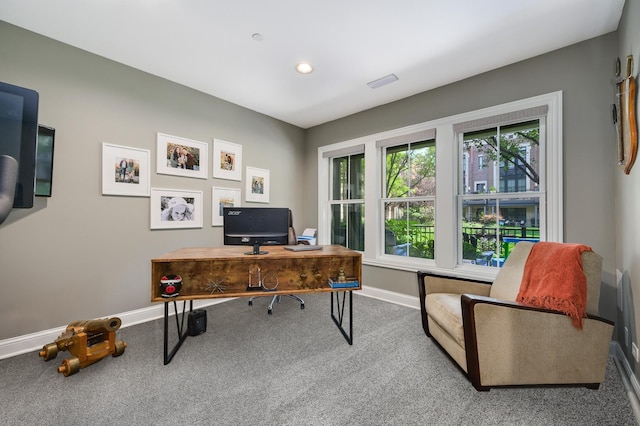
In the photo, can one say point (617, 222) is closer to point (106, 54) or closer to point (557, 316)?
point (557, 316)

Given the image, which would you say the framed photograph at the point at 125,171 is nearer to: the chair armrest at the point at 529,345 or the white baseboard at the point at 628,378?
the chair armrest at the point at 529,345

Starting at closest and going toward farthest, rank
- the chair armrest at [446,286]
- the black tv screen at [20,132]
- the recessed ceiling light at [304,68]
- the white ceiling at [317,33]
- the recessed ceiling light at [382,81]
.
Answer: the black tv screen at [20,132] < the white ceiling at [317,33] < the chair armrest at [446,286] < the recessed ceiling light at [304,68] < the recessed ceiling light at [382,81]

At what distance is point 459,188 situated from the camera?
3.04m

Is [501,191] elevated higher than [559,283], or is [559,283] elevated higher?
[501,191]

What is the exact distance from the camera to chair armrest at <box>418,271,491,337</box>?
7.68 feet

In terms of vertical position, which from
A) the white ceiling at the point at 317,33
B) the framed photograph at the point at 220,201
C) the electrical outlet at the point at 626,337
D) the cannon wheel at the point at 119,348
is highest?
the white ceiling at the point at 317,33

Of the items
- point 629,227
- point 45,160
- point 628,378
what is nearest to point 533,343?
point 628,378

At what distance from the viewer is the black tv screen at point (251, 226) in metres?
2.24

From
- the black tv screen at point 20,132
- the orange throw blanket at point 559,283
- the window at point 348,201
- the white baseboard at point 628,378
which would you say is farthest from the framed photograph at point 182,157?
the white baseboard at point 628,378

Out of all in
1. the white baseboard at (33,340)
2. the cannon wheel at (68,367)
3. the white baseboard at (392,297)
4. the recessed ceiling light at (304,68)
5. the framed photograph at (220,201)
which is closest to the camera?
the cannon wheel at (68,367)

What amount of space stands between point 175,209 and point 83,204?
0.80 metres

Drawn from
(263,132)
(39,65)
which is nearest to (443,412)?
(263,132)

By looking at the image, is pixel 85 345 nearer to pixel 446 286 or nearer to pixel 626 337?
pixel 446 286

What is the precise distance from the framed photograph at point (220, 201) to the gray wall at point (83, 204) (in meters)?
0.28
